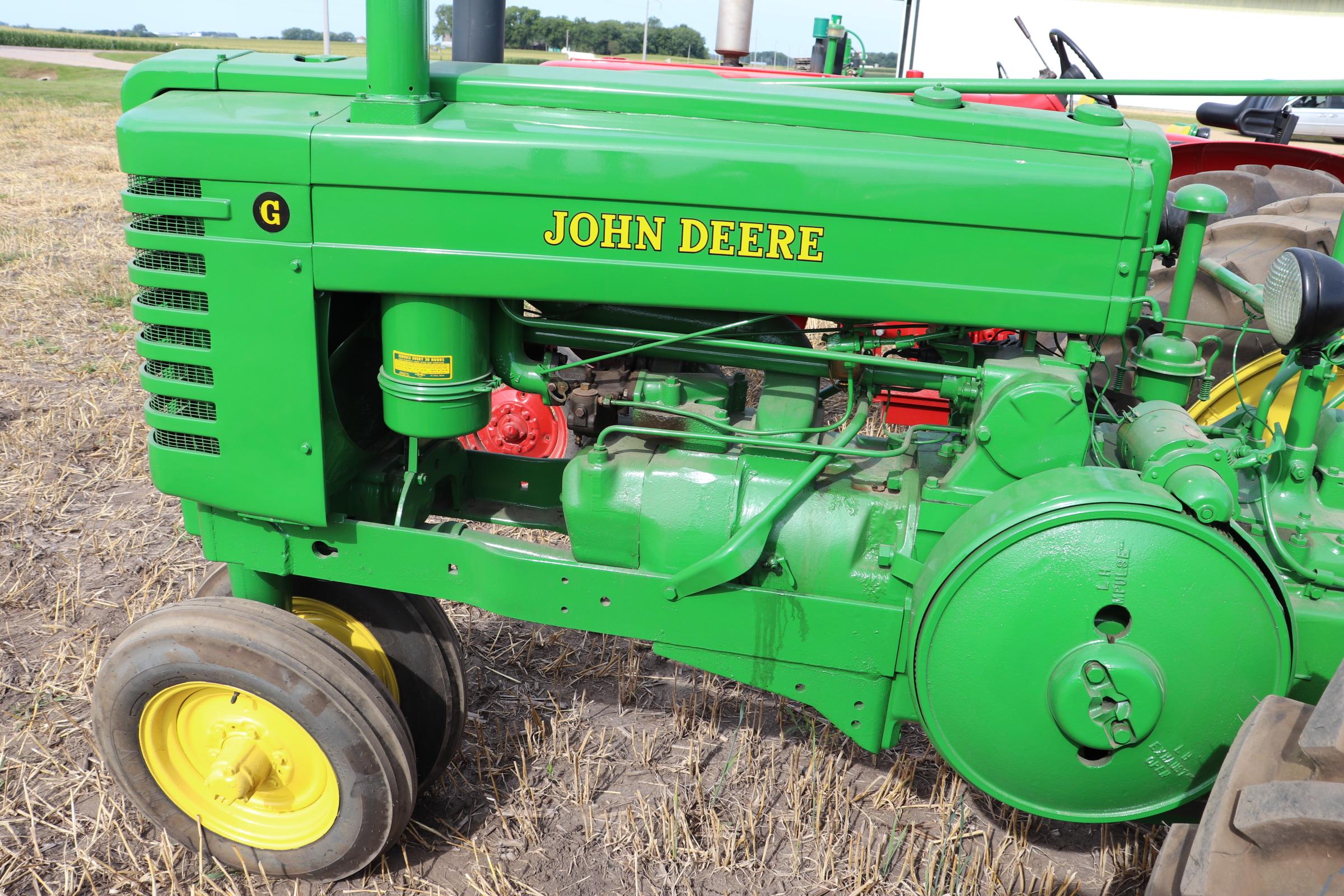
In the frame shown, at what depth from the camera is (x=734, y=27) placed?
18.9 ft

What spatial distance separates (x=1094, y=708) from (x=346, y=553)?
1614 millimetres

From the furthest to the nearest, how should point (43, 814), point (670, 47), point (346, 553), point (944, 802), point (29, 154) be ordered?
1. point (670, 47)
2. point (29, 154)
3. point (944, 802)
4. point (43, 814)
5. point (346, 553)

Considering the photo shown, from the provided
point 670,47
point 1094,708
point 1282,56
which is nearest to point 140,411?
point 1094,708

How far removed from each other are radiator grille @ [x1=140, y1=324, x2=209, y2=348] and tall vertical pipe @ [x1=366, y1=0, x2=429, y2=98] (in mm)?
630

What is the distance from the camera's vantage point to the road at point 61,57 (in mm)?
30500

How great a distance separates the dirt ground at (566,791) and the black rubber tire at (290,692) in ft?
0.84

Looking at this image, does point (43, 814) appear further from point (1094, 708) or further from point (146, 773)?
point (1094, 708)

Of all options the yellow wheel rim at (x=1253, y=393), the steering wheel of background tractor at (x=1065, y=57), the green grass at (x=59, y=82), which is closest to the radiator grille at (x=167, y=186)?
the yellow wheel rim at (x=1253, y=393)

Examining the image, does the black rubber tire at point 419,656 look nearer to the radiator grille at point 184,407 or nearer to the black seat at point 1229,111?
the radiator grille at point 184,407

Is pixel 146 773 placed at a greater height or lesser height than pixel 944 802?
greater

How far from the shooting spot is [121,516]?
13.8 ft

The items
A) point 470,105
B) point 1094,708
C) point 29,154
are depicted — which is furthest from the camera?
point 29,154

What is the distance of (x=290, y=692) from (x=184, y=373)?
2.37ft

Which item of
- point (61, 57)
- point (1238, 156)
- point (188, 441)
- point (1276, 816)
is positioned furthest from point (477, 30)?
point (61, 57)
